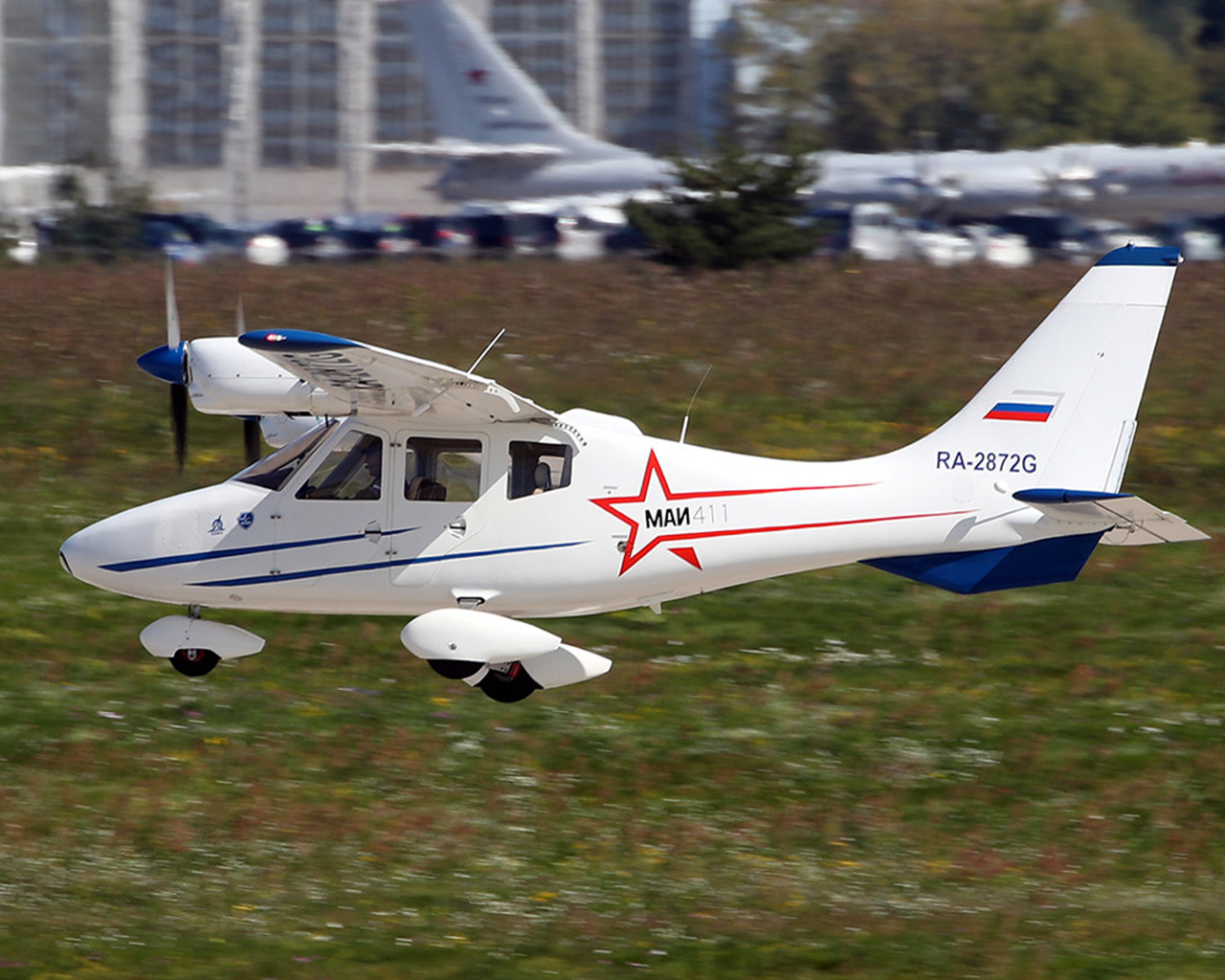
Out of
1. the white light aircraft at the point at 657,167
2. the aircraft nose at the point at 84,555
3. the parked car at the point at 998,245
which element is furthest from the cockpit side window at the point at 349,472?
the white light aircraft at the point at 657,167

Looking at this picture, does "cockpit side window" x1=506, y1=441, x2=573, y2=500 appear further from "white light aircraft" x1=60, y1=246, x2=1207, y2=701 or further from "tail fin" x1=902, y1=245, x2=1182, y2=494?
"tail fin" x1=902, y1=245, x2=1182, y2=494

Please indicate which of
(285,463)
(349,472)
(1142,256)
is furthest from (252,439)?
(1142,256)

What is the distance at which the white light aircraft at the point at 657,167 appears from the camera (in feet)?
212

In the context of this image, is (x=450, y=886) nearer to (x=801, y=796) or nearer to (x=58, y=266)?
(x=801, y=796)

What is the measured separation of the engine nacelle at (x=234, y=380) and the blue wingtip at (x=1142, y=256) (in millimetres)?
7158

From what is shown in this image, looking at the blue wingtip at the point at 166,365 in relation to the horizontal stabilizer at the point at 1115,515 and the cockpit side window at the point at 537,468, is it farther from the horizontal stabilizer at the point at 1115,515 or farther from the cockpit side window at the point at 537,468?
the horizontal stabilizer at the point at 1115,515

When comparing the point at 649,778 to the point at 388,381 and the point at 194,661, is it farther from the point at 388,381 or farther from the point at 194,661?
the point at 388,381

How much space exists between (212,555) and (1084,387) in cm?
811

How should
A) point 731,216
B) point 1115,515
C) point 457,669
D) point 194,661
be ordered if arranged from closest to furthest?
1. point 1115,515
2. point 457,669
3. point 194,661
4. point 731,216

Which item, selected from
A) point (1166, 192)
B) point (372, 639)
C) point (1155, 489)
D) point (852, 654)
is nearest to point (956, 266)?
point (1155, 489)

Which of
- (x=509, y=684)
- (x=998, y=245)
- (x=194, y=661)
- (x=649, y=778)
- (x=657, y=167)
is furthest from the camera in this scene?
(x=657, y=167)

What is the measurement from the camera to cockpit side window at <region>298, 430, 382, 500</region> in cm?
1503

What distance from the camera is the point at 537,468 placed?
1506 cm

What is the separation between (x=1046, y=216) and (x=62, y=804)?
171ft
